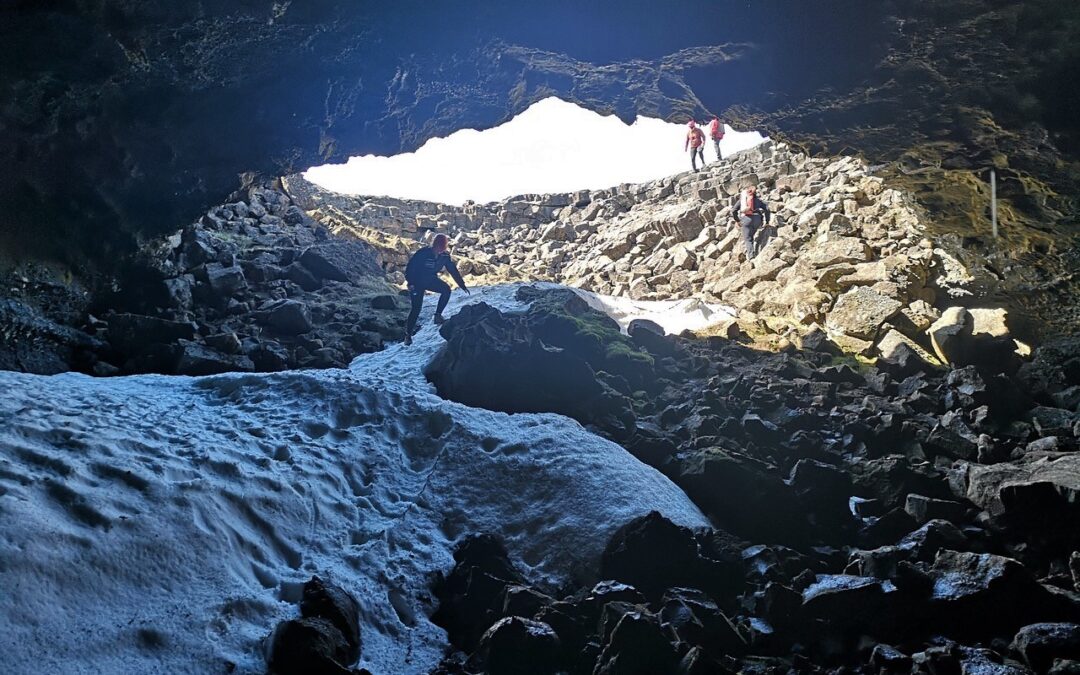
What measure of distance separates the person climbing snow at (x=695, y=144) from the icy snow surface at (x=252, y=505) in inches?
866

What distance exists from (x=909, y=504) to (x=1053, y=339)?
6.87 m

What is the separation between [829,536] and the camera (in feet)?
23.0

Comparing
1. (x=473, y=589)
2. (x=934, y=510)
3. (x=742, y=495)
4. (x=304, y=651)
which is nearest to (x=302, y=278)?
(x=473, y=589)

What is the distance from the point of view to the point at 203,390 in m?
Result: 9.26

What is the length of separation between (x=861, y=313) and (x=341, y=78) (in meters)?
10.8

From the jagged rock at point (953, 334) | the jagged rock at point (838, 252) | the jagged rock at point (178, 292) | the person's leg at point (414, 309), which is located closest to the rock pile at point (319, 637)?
the person's leg at point (414, 309)

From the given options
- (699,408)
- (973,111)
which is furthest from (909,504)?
(973,111)

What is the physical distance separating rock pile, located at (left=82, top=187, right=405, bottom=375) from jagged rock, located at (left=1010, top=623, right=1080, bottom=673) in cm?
989

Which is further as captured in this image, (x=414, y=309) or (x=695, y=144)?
(x=695, y=144)

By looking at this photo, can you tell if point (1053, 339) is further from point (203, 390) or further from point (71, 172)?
point (71, 172)

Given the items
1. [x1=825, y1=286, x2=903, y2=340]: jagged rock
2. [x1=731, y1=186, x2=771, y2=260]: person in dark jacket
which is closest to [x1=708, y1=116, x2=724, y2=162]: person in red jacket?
[x1=731, y1=186, x2=771, y2=260]: person in dark jacket

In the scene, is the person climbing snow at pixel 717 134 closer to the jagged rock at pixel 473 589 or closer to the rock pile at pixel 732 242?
the rock pile at pixel 732 242

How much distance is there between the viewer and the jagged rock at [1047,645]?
438 centimetres

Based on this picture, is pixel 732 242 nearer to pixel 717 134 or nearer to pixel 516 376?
pixel 717 134
